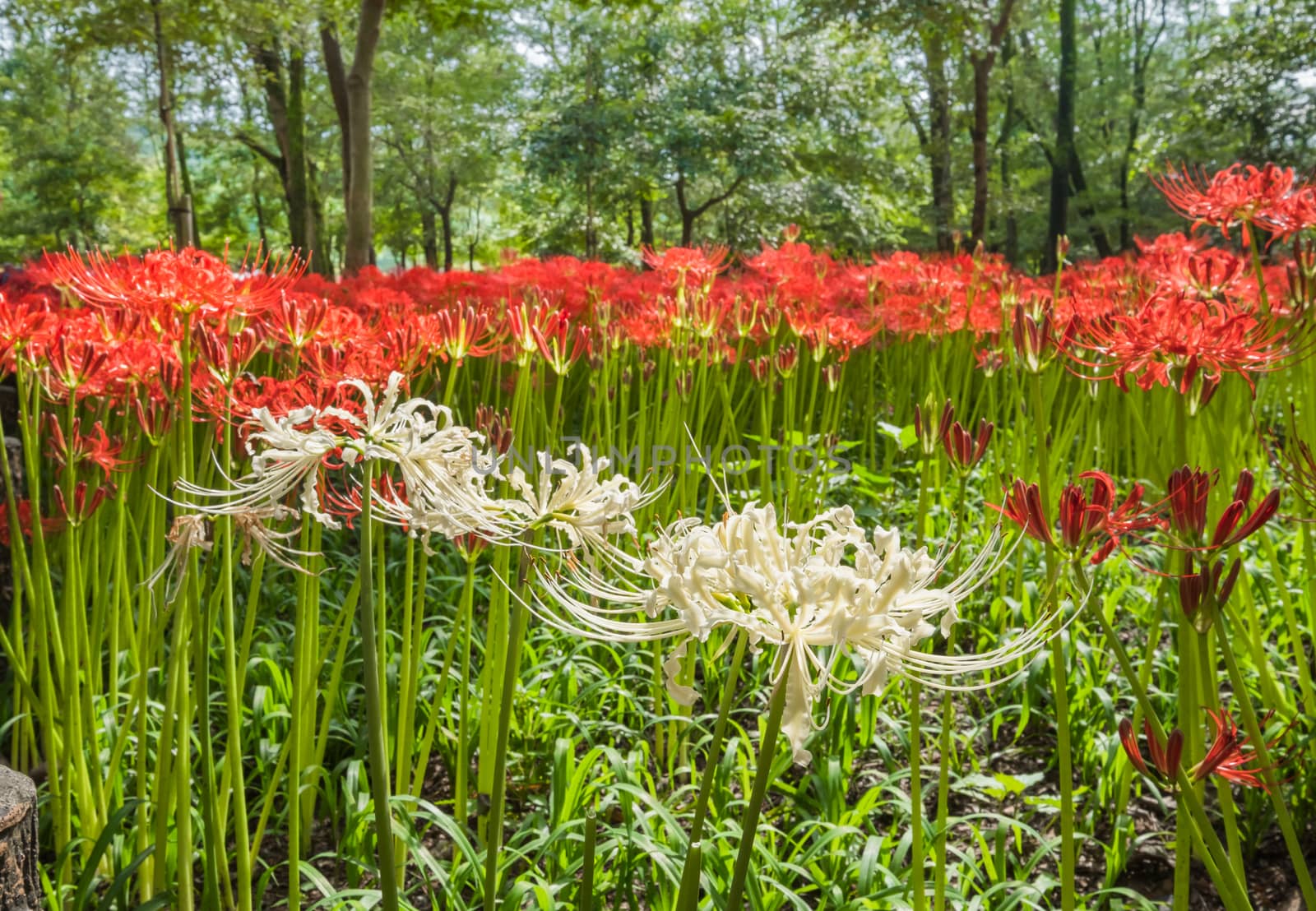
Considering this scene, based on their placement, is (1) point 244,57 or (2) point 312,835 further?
(1) point 244,57

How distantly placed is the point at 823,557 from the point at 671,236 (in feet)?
91.4

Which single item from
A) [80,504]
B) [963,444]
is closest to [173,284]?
[80,504]

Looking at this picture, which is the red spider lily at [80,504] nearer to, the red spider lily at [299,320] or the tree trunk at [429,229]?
the red spider lily at [299,320]

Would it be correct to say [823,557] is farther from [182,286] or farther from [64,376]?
[64,376]

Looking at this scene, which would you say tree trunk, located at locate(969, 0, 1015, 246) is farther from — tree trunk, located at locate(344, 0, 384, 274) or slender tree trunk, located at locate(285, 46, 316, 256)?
slender tree trunk, located at locate(285, 46, 316, 256)

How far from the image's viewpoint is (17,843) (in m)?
1.39

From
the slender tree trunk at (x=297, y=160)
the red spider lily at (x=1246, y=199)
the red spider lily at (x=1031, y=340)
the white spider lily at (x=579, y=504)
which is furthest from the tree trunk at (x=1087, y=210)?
the white spider lily at (x=579, y=504)

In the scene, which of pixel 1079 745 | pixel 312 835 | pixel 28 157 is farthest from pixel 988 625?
pixel 28 157

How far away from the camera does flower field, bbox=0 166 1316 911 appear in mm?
1020

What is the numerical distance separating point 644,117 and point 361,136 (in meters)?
5.14

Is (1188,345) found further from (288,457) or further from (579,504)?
(288,457)

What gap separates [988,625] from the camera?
131 inches

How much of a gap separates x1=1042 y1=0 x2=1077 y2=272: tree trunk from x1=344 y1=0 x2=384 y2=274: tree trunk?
1320 cm

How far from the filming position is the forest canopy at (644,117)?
41.8 feet
